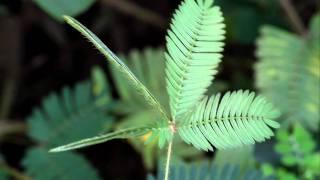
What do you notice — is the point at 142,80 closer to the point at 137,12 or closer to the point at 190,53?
the point at 137,12

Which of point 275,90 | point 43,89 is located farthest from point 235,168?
point 43,89

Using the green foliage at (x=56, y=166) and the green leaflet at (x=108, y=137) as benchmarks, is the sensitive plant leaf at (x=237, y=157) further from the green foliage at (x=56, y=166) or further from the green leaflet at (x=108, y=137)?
the green leaflet at (x=108, y=137)

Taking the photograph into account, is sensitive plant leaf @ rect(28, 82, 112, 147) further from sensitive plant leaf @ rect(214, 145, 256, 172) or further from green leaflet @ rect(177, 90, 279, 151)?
green leaflet @ rect(177, 90, 279, 151)

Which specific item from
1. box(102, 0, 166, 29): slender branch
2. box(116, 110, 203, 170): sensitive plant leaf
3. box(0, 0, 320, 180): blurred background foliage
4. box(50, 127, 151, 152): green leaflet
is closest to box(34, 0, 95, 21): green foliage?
box(0, 0, 320, 180): blurred background foliage

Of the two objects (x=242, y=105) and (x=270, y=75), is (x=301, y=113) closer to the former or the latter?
(x=270, y=75)

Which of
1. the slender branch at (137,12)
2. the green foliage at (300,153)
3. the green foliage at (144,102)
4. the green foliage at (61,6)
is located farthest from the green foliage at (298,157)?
the slender branch at (137,12)

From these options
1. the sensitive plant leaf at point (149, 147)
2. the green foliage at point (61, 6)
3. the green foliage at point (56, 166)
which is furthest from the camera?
the sensitive plant leaf at point (149, 147)

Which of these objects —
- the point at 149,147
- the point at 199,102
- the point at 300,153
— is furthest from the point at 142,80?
the point at 199,102
